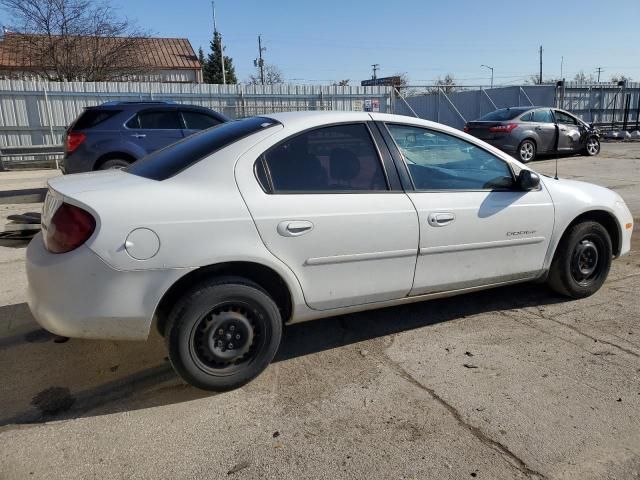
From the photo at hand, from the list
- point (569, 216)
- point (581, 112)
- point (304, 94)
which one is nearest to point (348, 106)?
point (304, 94)

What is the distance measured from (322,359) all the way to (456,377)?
89 cm

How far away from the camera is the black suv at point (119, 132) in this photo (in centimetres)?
823

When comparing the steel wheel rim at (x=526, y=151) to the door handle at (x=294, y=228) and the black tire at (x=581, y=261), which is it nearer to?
the black tire at (x=581, y=261)

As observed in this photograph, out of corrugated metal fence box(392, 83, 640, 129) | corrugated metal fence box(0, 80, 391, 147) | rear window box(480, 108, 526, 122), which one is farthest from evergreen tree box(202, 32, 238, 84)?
rear window box(480, 108, 526, 122)

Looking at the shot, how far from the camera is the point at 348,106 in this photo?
21.1 metres

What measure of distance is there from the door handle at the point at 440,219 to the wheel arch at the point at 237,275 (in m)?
1.12

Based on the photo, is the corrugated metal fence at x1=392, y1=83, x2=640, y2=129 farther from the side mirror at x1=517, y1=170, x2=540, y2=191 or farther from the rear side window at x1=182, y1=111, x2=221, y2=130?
the side mirror at x1=517, y1=170, x2=540, y2=191

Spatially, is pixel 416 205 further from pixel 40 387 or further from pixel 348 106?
pixel 348 106

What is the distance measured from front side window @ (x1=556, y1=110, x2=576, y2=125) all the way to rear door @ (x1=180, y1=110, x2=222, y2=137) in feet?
36.0

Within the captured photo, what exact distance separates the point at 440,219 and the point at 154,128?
6565 millimetres

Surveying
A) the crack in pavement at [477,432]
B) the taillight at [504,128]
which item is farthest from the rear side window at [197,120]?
the taillight at [504,128]

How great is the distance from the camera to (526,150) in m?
14.7

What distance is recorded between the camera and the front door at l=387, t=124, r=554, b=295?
3621mm

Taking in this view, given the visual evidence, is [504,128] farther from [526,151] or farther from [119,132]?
[119,132]
